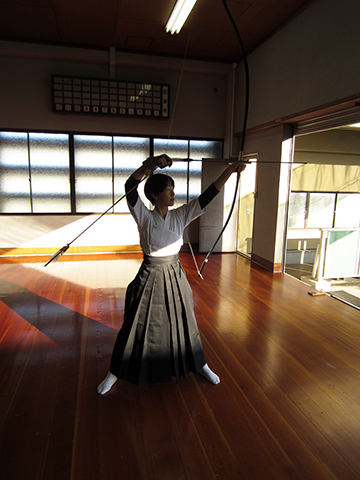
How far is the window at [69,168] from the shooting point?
507 centimetres

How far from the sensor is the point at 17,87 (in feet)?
15.9

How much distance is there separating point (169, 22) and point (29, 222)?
3.40 m

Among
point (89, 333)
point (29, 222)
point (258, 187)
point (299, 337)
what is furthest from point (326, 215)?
point (29, 222)

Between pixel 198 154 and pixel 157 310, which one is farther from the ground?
pixel 198 154

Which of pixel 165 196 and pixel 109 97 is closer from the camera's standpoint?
pixel 165 196

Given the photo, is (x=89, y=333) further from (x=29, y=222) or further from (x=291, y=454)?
(x=29, y=222)

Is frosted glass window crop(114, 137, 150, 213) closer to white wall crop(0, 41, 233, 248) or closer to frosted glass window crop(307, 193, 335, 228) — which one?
white wall crop(0, 41, 233, 248)

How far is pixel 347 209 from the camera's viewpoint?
547cm

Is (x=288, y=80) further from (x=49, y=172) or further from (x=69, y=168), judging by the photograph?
(x=49, y=172)

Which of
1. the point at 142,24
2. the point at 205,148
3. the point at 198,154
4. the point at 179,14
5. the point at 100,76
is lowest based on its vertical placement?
the point at 198,154

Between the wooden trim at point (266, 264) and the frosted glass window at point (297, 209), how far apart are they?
2.92 ft

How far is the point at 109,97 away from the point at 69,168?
48.9 inches

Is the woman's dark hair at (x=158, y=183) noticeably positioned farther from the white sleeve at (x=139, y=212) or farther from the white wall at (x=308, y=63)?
the white wall at (x=308, y=63)

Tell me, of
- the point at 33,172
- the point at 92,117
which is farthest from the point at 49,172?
the point at 92,117
